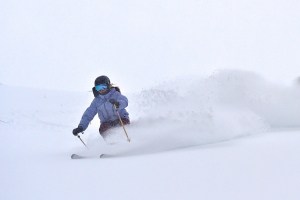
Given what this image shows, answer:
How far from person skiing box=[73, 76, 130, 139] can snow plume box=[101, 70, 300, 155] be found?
38cm

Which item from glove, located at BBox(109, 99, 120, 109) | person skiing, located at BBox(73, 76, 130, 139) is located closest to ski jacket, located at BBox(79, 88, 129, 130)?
person skiing, located at BBox(73, 76, 130, 139)

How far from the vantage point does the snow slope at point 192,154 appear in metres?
2.96

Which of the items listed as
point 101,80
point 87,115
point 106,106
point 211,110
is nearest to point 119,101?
point 106,106

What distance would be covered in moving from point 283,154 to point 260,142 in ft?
3.72

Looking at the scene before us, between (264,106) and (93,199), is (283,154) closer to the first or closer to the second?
(93,199)

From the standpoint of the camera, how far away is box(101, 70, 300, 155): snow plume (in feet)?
19.8

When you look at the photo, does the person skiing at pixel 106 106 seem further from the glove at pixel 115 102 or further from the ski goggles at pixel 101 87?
the glove at pixel 115 102

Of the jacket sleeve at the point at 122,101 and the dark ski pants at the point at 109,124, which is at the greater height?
the jacket sleeve at the point at 122,101

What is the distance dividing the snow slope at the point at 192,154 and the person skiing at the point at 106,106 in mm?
285

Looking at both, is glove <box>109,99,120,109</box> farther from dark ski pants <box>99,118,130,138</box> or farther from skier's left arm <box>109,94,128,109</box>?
dark ski pants <box>99,118,130,138</box>

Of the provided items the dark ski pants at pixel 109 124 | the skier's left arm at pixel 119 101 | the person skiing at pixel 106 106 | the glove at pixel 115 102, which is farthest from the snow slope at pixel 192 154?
the glove at pixel 115 102

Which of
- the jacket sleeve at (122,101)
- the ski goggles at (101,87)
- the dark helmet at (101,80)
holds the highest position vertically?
the dark helmet at (101,80)

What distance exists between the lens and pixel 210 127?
20.2ft

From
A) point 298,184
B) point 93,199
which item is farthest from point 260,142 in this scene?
point 93,199
